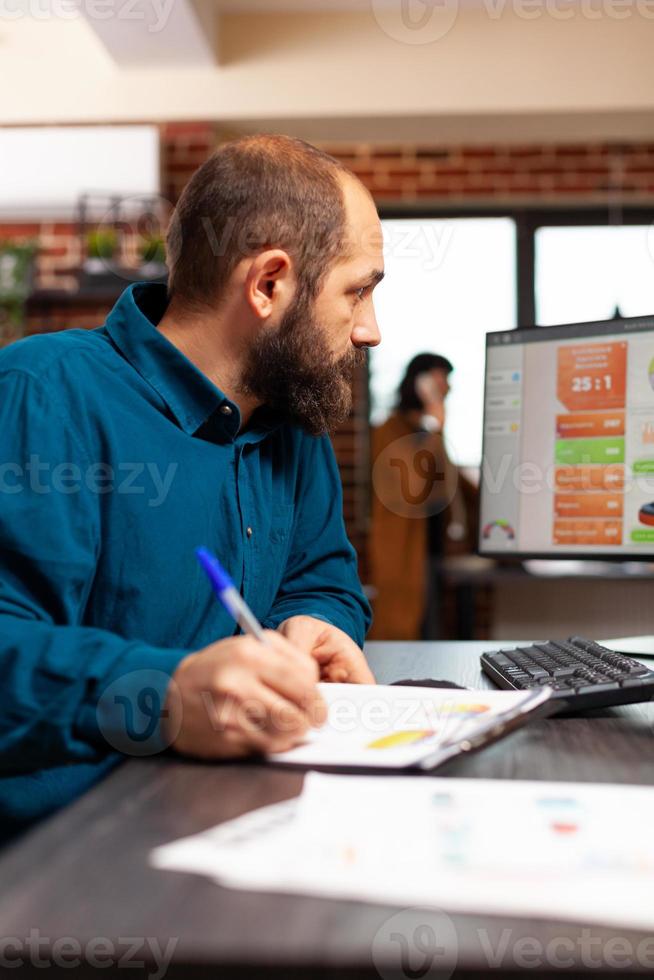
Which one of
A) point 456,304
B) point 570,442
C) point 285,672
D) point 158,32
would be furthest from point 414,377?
point 285,672

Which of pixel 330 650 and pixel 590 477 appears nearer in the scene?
pixel 330 650

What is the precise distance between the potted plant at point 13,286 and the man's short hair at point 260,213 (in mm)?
3538

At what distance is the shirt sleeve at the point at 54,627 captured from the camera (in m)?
0.71

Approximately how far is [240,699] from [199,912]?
24cm

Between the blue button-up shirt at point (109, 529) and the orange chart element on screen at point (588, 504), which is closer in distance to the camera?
the blue button-up shirt at point (109, 529)

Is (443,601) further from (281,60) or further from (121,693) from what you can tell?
(121,693)

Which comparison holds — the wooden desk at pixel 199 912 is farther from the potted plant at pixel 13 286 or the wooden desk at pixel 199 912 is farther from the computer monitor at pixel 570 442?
the potted plant at pixel 13 286

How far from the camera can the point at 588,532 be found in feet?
4.49

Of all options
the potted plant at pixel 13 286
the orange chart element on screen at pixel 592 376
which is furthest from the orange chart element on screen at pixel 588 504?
the potted plant at pixel 13 286

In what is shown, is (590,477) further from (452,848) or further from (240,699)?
(452,848)

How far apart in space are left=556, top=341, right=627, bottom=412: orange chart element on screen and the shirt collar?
55 cm

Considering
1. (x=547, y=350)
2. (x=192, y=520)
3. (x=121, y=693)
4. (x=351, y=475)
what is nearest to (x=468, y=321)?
(x=351, y=475)

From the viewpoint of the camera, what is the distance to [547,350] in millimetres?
1409

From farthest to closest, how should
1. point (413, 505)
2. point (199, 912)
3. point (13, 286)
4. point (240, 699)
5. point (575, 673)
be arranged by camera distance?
point (13, 286), point (413, 505), point (575, 673), point (240, 699), point (199, 912)
